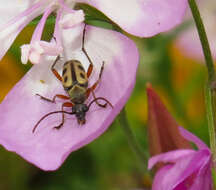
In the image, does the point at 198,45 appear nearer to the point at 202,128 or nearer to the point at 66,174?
the point at 202,128

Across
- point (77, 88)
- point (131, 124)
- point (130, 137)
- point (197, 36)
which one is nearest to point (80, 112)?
point (77, 88)

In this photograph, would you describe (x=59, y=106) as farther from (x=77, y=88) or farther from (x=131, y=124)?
(x=131, y=124)

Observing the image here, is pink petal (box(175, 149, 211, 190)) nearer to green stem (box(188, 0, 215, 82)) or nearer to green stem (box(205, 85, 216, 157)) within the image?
green stem (box(205, 85, 216, 157))

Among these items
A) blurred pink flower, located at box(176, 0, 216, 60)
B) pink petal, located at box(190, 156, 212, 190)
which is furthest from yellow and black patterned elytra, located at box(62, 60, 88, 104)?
blurred pink flower, located at box(176, 0, 216, 60)

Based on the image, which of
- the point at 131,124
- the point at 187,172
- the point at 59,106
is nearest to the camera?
the point at 187,172

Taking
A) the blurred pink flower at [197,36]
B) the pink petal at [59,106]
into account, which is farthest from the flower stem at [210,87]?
the blurred pink flower at [197,36]

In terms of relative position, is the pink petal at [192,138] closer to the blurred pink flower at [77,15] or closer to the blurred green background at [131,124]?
the blurred pink flower at [77,15]

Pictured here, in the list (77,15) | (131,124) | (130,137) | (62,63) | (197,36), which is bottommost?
(131,124)
